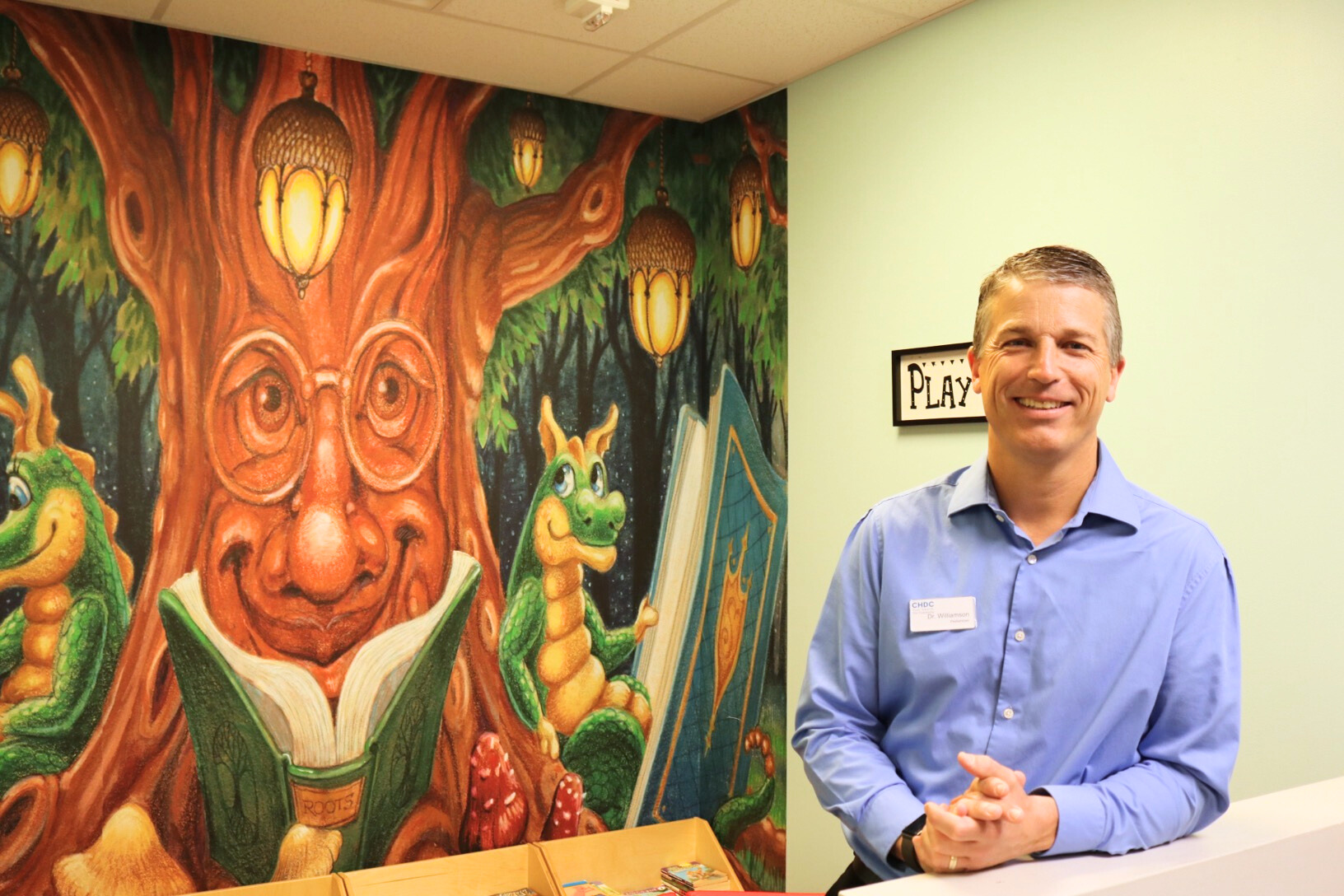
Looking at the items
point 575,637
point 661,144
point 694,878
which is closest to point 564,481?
point 575,637

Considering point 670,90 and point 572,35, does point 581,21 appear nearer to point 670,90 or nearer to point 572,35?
point 572,35

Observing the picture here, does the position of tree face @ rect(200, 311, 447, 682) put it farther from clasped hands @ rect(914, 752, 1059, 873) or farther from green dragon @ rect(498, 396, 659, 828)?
clasped hands @ rect(914, 752, 1059, 873)

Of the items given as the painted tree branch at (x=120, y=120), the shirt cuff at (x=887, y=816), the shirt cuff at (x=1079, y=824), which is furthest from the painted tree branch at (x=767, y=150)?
the shirt cuff at (x=1079, y=824)

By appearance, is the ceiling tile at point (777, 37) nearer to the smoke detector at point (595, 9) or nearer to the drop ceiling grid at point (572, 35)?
the drop ceiling grid at point (572, 35)

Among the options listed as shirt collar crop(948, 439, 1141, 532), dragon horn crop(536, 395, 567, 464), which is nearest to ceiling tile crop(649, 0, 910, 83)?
dragon horn crop(536, 395, 567, 464)

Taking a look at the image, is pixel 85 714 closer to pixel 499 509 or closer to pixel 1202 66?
pixel 499 509

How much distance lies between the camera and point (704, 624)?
4.53 m

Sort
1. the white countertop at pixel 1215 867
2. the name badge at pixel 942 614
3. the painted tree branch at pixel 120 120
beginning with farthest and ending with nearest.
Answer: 1. the painted tree branch at pixel 120 120
2. the name badge at pixel 942 614
3. the white countertop at pixel 1215 867

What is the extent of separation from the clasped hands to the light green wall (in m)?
1.41

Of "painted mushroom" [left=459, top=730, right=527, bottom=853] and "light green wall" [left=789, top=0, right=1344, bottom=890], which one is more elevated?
"light green wall" [left=789, top=0, right=1344, bottom=890]

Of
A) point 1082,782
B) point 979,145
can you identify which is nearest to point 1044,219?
point 979,145

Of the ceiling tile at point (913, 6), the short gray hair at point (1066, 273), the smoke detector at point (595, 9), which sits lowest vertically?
the short gray hair at point (1066, 273)

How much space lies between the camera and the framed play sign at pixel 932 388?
3.44 metres

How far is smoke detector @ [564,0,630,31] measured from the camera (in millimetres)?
3297
